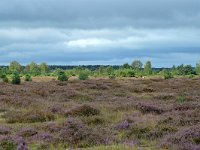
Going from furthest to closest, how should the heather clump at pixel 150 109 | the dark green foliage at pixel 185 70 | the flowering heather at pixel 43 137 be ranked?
the dark green foliage at pixel 185 70
the heather clump at pixel 150 109
the flowering heather at pixel 43 137

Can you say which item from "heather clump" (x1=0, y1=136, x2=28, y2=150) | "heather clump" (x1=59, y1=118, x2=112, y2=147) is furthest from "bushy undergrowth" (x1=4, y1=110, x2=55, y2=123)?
"heather clump" (x1=0, y1=136, x2=28, y2=150)

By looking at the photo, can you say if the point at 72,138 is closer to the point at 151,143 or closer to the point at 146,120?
the point at 151,143

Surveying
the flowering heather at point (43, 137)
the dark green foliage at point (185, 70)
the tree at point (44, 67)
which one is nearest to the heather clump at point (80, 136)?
the flowering heather at point (43, 137)

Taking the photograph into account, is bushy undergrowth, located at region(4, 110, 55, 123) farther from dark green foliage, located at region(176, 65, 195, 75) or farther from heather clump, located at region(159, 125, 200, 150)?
dark green foliage, located at region(176, 65, 195, 75)

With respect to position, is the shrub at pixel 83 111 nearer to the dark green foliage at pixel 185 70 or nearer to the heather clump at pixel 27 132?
the heather clump at pixel 27 132

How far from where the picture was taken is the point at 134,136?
13.4m

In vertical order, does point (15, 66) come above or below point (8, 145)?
below

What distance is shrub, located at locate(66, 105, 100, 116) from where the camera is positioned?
1856 centimetres

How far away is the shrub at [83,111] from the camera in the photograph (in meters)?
18.6

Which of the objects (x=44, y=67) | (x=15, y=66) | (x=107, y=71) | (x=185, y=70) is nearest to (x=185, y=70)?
(x=185, y=70)

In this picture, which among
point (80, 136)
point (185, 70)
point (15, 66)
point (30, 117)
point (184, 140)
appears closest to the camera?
point (184, 140)

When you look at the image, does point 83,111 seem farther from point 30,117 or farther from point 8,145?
point 8,145

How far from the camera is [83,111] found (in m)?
18.7

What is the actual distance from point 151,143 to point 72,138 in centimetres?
226
